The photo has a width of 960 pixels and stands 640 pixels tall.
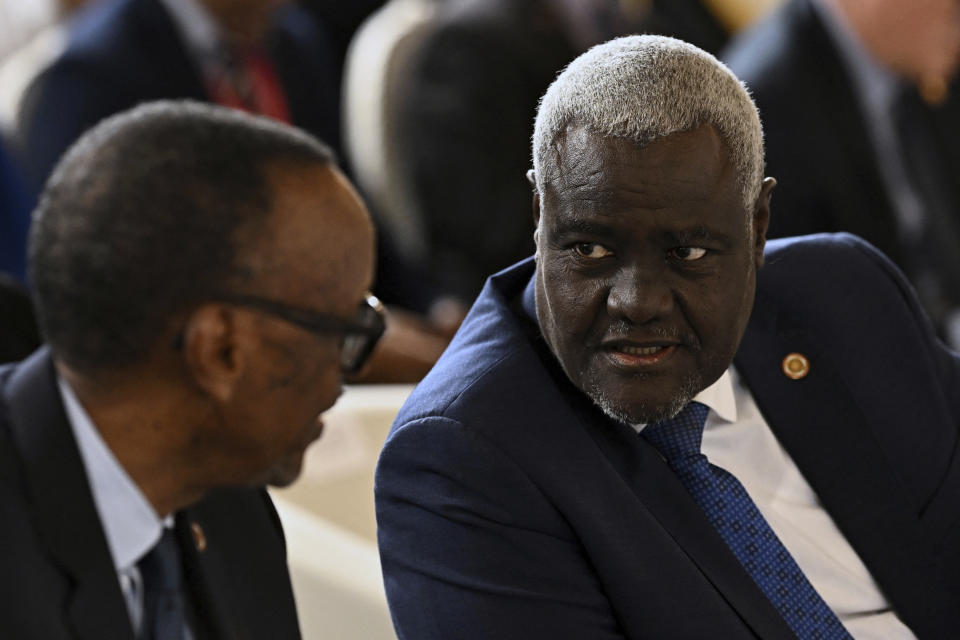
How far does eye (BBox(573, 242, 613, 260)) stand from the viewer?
1.62 meters

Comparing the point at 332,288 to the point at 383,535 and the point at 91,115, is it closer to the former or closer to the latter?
the point at 383,535

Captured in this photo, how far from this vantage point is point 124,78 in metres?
3.57

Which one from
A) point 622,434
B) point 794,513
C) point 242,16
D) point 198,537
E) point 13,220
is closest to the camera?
point 198,537

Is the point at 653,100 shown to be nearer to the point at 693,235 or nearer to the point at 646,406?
the point at 693,235

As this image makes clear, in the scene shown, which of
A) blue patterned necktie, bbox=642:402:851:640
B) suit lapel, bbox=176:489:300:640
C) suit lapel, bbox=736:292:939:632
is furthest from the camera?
suit lapel, bbox=736:292:939:632

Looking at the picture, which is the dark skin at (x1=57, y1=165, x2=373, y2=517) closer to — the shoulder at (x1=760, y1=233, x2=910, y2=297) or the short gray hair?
the short gray hair

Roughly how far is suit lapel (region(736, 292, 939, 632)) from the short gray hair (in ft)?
1.09

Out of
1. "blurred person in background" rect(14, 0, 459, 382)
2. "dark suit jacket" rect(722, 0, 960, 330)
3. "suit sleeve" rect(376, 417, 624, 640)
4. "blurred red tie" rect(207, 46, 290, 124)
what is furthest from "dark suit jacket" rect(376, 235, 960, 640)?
"blurred red tie" rect(207, 46, 290, 124)

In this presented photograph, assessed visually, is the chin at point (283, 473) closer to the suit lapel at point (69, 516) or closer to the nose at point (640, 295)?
the suit lapel at point (69, 516)

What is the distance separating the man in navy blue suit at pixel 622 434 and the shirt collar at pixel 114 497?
37cm

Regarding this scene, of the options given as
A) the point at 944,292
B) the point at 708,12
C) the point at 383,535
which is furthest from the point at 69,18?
the point at 383,535

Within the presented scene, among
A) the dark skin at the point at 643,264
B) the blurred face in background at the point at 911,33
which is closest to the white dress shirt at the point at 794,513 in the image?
the dark skin at the point at 643,264

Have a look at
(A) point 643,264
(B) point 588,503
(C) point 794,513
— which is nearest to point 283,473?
(B) point 588,503

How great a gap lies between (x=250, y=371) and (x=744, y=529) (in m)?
0.72
